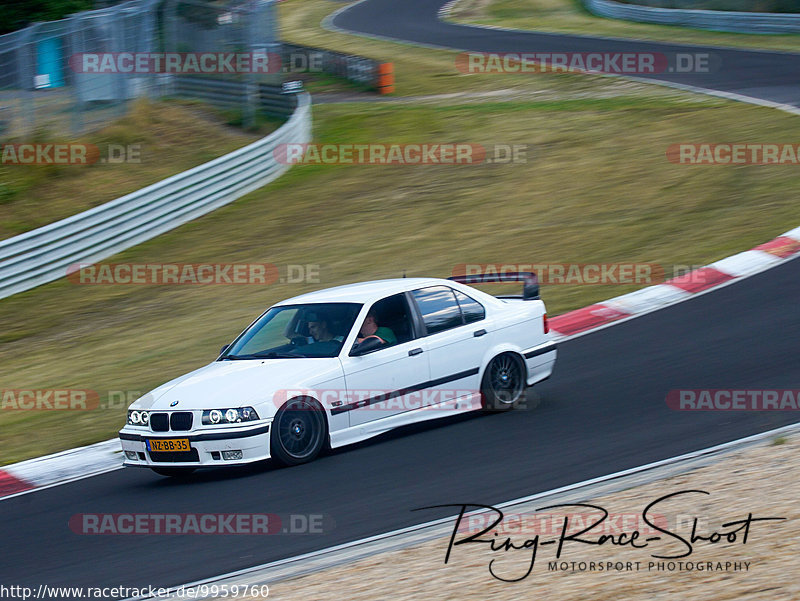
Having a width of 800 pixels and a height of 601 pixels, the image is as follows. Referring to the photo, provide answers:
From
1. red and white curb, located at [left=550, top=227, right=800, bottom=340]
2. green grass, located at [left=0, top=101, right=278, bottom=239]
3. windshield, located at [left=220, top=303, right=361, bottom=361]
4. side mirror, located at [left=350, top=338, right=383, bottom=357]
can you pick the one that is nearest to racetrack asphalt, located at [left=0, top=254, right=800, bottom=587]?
side mirror, located at [left=350, top=338, right=383, bottom=357]

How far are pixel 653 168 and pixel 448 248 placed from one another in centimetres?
534

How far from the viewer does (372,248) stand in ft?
55.2

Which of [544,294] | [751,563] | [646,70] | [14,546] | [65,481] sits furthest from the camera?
[646,70]

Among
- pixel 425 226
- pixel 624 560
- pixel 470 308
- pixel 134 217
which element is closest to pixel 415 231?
pixel 425 226

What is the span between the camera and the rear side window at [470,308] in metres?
9.50

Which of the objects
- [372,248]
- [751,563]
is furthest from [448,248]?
[751,563]

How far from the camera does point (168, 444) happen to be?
26.4ft

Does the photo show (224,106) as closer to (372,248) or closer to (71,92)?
(71,92)

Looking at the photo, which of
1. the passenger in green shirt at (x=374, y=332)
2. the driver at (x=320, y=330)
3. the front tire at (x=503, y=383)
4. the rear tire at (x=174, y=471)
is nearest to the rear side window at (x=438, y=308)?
the passenger in green shirt at (x=374, y=332)

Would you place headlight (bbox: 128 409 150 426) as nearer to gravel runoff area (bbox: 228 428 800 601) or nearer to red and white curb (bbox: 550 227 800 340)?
gravel runoff area (bbox: 228 428 800 601)

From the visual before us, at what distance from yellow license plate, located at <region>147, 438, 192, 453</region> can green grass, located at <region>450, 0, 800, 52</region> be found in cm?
2831

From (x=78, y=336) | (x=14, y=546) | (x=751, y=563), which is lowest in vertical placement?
(x=78, y=336)

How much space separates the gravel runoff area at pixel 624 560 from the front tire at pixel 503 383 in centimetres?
Result: 270

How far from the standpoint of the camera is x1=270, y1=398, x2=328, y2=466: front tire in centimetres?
804
